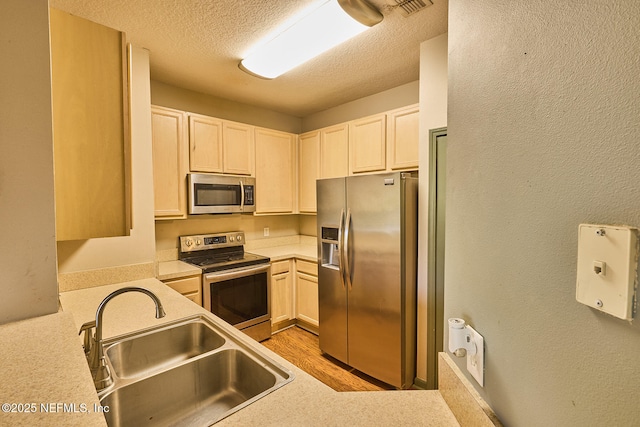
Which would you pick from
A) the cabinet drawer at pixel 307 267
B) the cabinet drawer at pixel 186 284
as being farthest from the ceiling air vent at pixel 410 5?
the cabinet drawer at pixel 186 284

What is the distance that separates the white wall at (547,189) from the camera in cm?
37

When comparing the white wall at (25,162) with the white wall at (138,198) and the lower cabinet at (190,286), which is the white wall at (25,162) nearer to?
the white wall at (138,198)

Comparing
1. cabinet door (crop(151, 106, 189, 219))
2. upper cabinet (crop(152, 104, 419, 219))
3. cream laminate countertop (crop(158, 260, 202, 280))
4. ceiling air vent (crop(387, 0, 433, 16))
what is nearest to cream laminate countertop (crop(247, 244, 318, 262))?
upper cabinet (crop(152, 104, 419, 219))

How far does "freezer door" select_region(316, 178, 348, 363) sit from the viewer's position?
251cm

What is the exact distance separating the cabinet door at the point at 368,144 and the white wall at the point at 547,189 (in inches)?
74.3

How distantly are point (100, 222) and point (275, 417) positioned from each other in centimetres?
121

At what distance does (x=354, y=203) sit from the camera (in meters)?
2.38

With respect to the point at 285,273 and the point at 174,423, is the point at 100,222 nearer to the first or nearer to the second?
the point at 174,423

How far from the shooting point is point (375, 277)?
7.42 ft

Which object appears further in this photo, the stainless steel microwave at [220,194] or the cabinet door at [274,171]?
the cabinet door at [274,171]

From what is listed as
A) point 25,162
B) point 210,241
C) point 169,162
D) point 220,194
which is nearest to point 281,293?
point 210,241

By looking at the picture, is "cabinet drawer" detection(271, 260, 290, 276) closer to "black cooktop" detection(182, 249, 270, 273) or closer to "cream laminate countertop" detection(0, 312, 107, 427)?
"black cooktop" detection(182, 249, 270, 273)

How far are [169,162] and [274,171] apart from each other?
3.67 feet

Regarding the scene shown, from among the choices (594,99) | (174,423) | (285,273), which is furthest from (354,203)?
(594,99)
